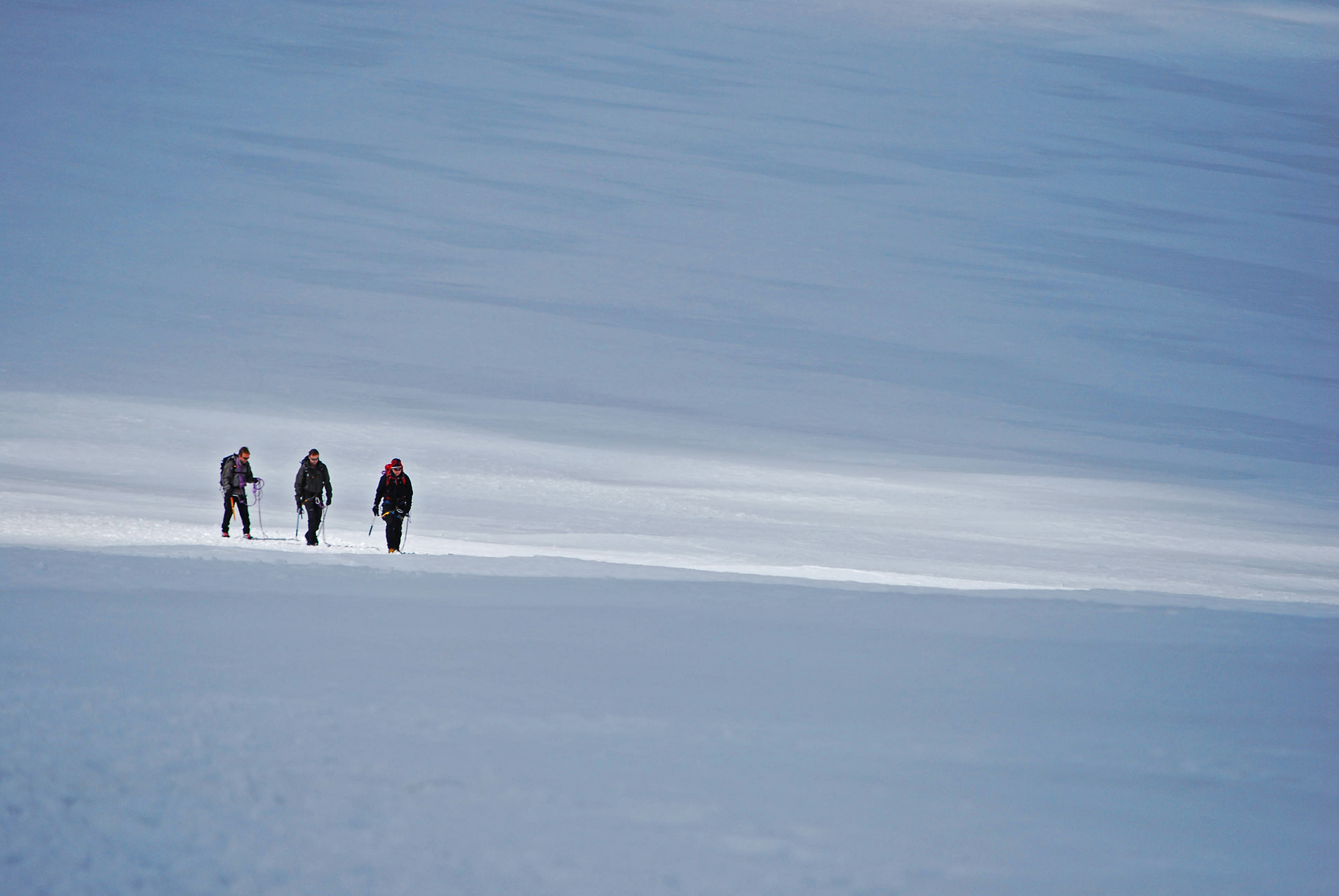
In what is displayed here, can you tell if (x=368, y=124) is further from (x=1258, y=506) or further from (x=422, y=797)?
(x=422, y=797)

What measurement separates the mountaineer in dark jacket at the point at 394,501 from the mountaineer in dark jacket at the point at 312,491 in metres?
0.43

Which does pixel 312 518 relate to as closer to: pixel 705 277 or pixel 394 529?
pixel 394 529

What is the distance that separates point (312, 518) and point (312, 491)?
18 cm

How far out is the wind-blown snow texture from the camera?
421cm

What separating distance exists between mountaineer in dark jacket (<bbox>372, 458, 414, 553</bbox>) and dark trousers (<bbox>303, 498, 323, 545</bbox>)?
463 millimetres

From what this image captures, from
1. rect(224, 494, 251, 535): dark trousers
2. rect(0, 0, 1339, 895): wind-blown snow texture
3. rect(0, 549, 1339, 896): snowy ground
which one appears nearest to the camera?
rect(0, 549, 1339, 896): snowy ground

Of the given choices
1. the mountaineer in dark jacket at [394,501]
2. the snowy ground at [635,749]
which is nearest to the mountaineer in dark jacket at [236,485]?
the mountaineer in dark jacket at [394,501]

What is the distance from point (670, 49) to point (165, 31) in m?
11.9

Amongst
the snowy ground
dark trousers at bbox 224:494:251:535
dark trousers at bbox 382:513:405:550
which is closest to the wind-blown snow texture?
the snowy ground

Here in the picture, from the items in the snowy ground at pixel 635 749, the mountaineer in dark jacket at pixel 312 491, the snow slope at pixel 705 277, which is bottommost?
the snowy ground at pixel 635 749

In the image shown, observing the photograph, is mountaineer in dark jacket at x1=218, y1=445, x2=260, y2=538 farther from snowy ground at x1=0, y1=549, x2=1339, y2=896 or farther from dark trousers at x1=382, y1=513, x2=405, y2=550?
snowy ground at x1=0, y1=549, x2=1339, y2=896

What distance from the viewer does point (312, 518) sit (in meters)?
10.9

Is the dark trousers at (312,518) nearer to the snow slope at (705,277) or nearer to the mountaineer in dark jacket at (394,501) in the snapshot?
the mountaineer in dark jacket at (394,501)

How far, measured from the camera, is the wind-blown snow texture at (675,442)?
166 inches
